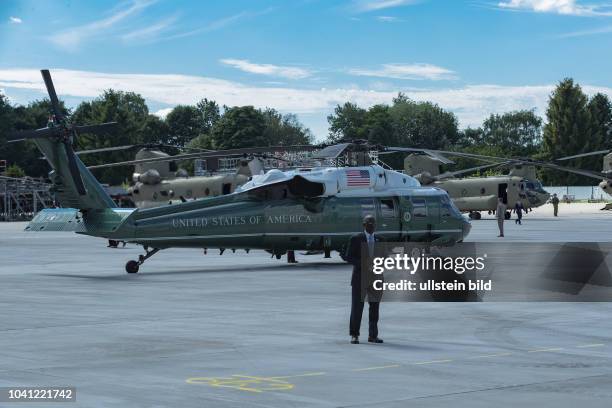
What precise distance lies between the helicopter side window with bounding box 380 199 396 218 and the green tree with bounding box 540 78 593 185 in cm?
12099

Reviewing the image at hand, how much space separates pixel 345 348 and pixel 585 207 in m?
101

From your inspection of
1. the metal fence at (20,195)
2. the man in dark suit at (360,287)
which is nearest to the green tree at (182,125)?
the metal fence at (20,195)

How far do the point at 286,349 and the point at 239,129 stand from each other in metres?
148

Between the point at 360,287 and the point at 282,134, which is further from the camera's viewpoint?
the point at 282,134

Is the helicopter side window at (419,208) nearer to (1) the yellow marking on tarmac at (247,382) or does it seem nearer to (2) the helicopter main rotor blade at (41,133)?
(2) the helicopter main rotor blade at (41,133)

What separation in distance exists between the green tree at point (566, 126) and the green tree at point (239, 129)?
4199cm

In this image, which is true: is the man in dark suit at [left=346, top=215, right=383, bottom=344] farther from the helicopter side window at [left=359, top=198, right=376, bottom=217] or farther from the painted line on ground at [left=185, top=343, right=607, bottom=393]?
the helicopter side window at [left=359, top=198, right=376, bottom=217]

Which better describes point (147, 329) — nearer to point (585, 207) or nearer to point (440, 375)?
point (440, 375)

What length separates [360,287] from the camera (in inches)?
606

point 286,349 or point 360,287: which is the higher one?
point 360,287

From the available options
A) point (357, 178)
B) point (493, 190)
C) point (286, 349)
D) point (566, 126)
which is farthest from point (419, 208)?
point (566, 126)

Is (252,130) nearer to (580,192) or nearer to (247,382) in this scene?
(580,192)

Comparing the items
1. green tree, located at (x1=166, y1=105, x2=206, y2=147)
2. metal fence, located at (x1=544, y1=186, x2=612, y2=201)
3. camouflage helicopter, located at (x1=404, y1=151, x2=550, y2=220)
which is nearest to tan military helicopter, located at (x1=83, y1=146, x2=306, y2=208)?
camouflage helicopter, located at (x1=404, y1=151, x2=550, y2=220)

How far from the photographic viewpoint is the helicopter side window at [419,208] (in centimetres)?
3206
